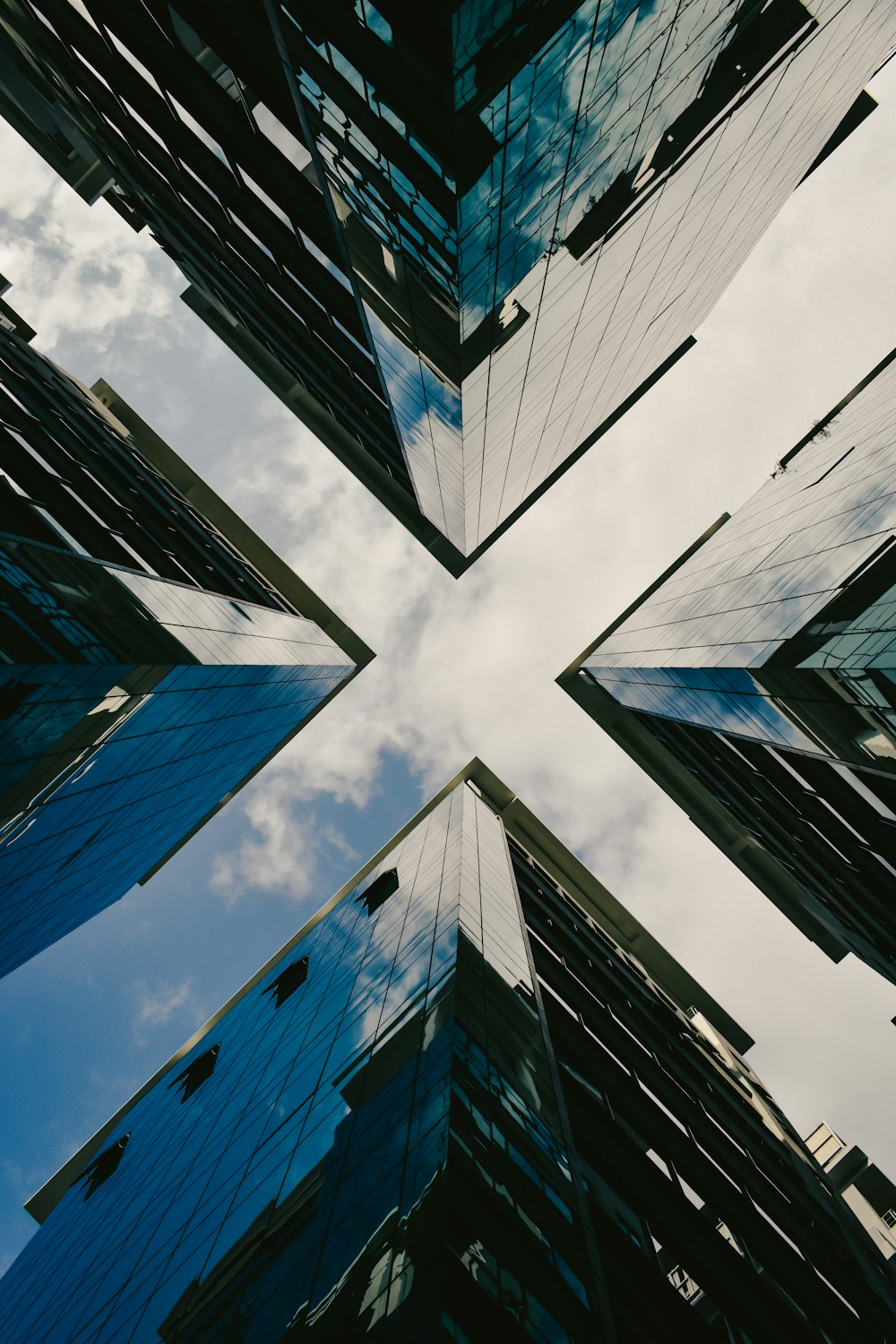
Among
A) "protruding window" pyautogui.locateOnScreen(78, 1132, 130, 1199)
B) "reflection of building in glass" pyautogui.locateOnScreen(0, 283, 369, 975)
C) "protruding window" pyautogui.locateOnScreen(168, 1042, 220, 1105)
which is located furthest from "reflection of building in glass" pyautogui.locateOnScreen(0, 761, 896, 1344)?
"reflection of building in glass" pyautogui.locateOnScreen(0, 283, 369, 975)

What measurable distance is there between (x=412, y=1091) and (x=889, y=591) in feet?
40.2

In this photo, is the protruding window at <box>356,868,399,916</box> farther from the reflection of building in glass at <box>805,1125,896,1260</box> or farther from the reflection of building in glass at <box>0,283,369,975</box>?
the reflection of building in glass at <box>805,1125,896,1260</box>

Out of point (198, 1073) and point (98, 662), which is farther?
point (198, 1073)

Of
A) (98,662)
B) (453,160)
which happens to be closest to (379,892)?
(98,662)

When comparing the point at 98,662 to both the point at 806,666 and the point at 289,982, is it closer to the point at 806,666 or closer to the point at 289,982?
the point at 806,666

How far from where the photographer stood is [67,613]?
14578mm

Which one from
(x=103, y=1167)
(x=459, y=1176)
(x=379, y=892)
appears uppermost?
(x=459, y=1176)

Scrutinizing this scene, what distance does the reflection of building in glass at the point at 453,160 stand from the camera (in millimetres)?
10078

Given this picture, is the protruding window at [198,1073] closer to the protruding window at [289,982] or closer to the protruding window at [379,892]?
the protruding window at [289,982]

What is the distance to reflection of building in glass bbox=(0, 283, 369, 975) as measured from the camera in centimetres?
1416

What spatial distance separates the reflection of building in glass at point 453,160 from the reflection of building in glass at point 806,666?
8717 mm

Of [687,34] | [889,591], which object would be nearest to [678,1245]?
[889,591]

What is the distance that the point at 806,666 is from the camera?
15961 millimetres

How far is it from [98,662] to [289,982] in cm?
2574
